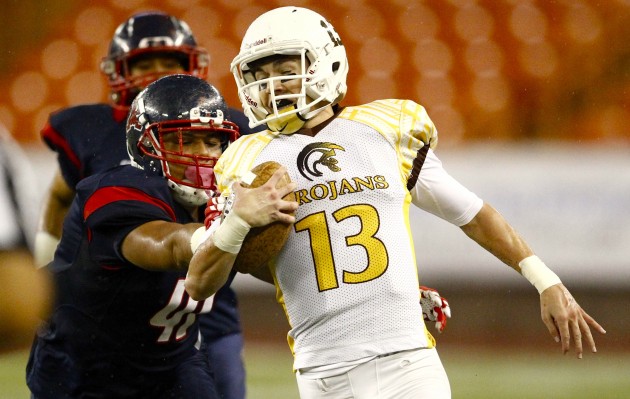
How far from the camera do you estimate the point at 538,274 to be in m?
2.66

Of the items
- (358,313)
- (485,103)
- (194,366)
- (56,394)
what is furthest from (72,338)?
(485,103)

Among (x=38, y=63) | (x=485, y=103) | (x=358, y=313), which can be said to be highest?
(x=485, y=103)

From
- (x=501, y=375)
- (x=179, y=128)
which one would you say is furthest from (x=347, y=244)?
(x=501, y=375)

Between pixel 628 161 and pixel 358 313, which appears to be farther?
pixel 628 161

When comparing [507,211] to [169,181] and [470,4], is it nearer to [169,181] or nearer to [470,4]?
[470,4]

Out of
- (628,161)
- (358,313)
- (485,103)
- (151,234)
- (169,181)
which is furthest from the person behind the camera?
(485,103)

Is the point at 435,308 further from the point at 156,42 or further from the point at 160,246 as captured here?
the point at 156,42

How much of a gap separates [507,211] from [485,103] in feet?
3.90

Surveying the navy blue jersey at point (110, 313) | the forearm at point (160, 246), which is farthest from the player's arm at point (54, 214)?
the forearm at point (160, 246)

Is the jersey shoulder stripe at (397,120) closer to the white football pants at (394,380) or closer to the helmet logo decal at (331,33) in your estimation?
the helmet logo decal at (331,33)

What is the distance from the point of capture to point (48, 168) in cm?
688

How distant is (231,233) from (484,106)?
18.1 feet

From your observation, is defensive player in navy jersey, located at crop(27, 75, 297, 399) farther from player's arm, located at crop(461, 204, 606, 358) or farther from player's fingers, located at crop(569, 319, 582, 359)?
player's fingers, located at crop(569, 319, 582, 359)

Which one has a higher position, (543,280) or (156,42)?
(156,42)
